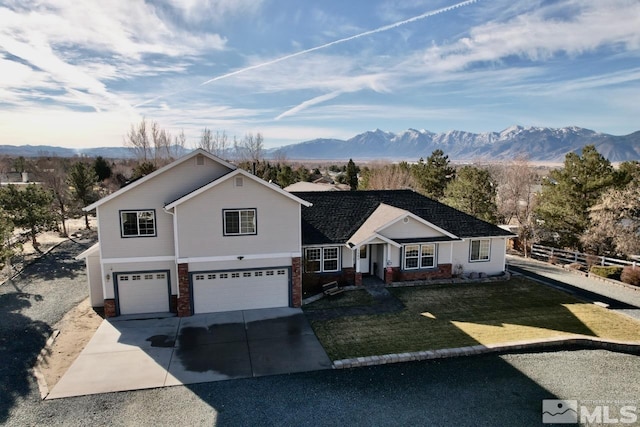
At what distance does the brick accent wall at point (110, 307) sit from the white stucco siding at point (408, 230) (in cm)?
1327

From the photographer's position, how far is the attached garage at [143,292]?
17.3 meters

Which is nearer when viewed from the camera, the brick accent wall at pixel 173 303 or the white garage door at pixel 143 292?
the white garage door at pixel 143 292

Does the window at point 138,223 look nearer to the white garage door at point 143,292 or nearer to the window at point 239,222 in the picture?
the white garage door at point 143,292

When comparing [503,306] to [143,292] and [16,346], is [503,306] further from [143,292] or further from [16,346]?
[16,346]

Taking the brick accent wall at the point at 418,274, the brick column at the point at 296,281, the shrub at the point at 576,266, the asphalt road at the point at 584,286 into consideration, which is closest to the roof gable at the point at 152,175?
the brick column at the point at 296,281

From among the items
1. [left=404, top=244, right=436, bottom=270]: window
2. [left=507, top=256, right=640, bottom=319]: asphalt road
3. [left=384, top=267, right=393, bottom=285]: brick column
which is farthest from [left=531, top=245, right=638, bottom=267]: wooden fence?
[left=384, top=267, right=393, bottom=285]: brick column

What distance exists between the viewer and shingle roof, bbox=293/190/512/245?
21594 mm

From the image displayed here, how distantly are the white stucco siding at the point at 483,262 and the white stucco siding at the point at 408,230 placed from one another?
1946 millimetres

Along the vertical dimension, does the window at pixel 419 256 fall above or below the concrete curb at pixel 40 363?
above

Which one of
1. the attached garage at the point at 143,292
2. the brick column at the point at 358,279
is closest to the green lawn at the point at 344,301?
the brick column at the point at 358,279

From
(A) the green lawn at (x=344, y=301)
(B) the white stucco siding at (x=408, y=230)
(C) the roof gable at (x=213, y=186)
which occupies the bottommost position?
(A) the green lawn at (x=344, y=301)

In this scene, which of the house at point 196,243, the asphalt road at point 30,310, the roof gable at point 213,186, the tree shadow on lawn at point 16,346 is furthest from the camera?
the house at point 196,243

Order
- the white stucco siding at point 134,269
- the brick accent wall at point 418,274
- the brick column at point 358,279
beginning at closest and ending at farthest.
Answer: the white stucco siding at point 134,269 < the brick column at point 358,279 < the brick accent wall at point 418,274

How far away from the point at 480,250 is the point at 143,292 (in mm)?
18370
